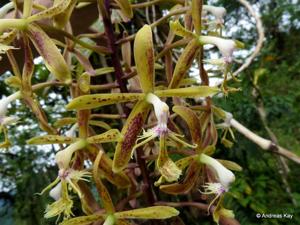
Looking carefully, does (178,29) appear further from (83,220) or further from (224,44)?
(83,220)

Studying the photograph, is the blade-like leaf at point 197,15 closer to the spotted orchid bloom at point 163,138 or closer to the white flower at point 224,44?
the white flower at point 224,44

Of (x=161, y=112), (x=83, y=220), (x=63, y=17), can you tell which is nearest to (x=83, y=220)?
(x=83, y=220)

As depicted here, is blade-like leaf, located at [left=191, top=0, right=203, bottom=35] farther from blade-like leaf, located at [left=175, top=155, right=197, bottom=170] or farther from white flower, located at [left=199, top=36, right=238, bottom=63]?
blade-like leaf, located at [left=175, top=155, right=197, bottom=170]

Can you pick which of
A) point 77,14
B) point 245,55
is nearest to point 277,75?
point 245,55

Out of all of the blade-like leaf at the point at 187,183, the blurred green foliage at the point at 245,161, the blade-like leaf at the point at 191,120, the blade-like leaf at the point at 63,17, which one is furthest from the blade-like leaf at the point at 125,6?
the blurred green foliage at the point at 245,161

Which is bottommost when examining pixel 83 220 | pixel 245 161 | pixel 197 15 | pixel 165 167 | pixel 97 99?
pixel 245 161

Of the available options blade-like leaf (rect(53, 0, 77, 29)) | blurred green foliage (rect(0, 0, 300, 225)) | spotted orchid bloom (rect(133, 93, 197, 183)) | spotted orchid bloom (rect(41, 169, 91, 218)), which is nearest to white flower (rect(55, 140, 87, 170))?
spotted orchid bloom (rect(41, 169, 91, 218))
